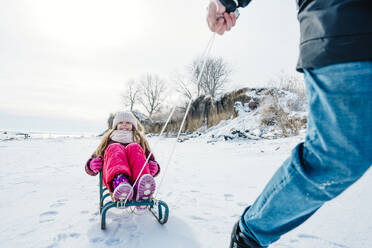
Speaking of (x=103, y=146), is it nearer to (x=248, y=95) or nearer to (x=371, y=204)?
(x=371, y=204)

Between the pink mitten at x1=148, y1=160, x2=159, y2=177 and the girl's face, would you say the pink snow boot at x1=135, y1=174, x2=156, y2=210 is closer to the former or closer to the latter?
the pink mitten at x1=148, y1=160, x2=159, y2=177

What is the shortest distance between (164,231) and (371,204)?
1.32 m

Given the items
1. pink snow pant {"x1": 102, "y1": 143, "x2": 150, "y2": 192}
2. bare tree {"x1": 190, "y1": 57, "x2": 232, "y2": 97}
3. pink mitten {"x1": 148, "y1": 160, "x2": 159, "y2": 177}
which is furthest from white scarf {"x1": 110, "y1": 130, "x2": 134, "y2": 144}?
bare tree {"x1": 190, "y1": 57, "x2": 232, "y2": 97}

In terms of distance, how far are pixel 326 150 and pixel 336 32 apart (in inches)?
11.4

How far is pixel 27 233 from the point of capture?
124cm

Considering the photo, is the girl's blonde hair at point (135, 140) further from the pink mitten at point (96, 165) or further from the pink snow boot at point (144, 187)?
the pink snow boot at point (144, 187)

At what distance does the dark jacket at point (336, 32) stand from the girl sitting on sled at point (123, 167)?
1.11 m

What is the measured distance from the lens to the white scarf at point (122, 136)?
207cm

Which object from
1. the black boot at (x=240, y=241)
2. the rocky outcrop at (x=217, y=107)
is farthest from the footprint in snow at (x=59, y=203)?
the rocky outcrop at (x=217, y=107)

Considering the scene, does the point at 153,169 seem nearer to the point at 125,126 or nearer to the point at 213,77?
the point at 125,126

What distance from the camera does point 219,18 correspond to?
90cm

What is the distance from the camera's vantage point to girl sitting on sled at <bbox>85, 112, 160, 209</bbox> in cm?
131

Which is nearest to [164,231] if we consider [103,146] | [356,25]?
[103,146]

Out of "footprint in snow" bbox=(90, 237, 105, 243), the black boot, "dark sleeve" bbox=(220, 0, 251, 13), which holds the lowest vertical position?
"footprint in snow" bbox=(90, 237, 105, 243)
